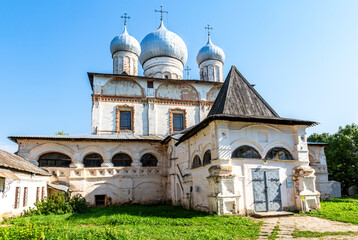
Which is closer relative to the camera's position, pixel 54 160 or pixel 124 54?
pixel 54 160

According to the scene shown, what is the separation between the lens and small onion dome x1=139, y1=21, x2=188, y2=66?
21281 mm

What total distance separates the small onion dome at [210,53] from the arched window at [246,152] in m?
13.8

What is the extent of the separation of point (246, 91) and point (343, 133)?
493 inches

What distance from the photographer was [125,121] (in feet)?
58.6

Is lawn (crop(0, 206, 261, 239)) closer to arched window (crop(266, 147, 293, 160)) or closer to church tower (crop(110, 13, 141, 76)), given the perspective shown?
arched window (crop(266, 147, 293, 160))

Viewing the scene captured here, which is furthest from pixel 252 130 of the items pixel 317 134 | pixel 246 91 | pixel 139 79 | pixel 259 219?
pixel 317 134

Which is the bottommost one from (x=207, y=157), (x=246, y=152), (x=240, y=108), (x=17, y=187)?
(x=17, y=187)

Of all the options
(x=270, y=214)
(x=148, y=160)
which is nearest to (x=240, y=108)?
(x=270, y=214)

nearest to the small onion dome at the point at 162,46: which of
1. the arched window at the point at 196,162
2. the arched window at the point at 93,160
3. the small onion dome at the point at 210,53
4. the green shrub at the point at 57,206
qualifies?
the small onion dome at the point at 210,53

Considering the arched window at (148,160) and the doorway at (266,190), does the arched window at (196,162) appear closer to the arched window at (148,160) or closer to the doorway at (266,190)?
the doorway at (266,190)

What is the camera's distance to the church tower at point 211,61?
2267 centimetres

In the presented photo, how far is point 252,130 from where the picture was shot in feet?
34.8

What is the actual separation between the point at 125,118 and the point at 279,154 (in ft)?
33.5

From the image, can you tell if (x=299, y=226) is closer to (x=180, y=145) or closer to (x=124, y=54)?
(x=180, y=145)
